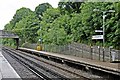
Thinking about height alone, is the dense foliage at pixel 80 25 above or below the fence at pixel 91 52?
above

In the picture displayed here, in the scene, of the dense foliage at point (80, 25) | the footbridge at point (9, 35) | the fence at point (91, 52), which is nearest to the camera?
the fence at point (91, 52)

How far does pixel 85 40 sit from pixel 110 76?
26.0m

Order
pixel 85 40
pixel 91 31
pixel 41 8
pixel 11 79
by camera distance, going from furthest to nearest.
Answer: pixel 41 8 → pixel 85 40 → pixel 91 31 → pixel 11 79

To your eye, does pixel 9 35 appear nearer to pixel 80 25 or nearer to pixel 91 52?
pixel 80 25

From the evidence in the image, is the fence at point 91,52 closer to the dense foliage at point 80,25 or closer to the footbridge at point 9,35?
the dense foliage at point 80,25

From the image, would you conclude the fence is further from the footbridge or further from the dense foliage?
the footbridge

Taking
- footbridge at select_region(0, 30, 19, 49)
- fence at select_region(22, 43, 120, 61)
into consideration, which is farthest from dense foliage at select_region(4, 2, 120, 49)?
footbridge at select_region(0, 30, 19, 49)

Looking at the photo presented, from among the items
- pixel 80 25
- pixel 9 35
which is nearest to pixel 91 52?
pixel 80 25

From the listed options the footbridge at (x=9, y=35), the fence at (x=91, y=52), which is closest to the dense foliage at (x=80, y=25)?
the fence at (x=91, y=52)

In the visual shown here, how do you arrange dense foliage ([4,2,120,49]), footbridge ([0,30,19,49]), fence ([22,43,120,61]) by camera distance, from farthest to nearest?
1. footbridge ([0,30,19,49])
2. dense foliage ([4,2,120,49])
3. fence ([22,43,120,61])

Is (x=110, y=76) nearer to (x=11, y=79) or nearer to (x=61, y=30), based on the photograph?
(x=11, y=79)

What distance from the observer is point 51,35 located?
44.5m

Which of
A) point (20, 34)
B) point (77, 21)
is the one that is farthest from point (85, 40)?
point (20, 34)

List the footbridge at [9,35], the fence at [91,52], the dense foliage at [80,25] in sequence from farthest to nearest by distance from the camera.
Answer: the footbridge at [9,35] < the dense foliage at [80,25] < the fence at [91,52]
